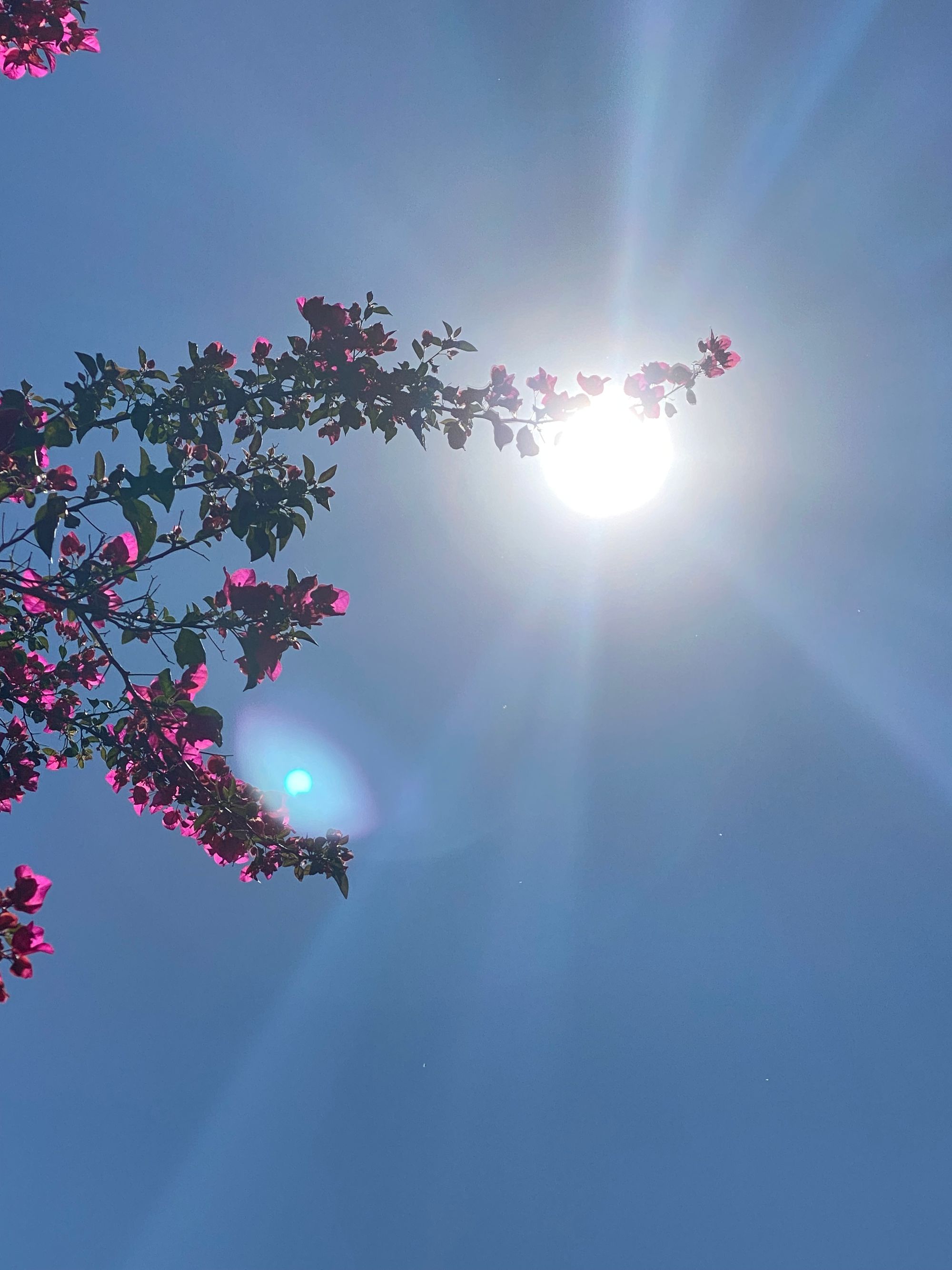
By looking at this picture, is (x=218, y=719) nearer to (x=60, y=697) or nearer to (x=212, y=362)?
(x=60, y=697)

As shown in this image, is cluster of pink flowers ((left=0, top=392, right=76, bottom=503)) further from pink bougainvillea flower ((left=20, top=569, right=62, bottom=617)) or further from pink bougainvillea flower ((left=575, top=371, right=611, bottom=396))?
pink bougainvillea flower ((left=575, top=371, right=611, bottom=396))

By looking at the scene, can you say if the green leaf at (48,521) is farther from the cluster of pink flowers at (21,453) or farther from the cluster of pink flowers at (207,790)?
the cluster of pink flowers at (207,790)

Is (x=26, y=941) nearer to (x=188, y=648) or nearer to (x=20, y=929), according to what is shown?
(x=20, y=929)

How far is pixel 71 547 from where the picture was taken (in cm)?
329

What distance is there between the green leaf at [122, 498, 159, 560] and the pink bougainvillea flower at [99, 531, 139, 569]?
0.55 ft

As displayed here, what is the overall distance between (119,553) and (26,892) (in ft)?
4.44

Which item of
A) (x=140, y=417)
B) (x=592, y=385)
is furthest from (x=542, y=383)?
(x=140, y=417)

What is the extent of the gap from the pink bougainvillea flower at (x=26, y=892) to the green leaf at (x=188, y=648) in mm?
887

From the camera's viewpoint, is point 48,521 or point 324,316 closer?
point 48,521

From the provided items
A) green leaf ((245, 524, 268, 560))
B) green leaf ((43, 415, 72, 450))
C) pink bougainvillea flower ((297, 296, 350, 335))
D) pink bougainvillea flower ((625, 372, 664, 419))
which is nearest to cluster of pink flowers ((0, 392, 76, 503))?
green leaf ((43, 415, 72, 450))

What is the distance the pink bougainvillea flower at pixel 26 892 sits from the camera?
6.94ft

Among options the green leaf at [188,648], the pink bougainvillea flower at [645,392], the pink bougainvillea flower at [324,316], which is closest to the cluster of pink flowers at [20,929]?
the green leaf at [188,648]

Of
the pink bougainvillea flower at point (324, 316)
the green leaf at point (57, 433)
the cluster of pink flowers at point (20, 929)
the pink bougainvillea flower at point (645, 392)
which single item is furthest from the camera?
the pink bougainvillea flower at point (645, 392)

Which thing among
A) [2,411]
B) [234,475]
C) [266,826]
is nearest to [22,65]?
[2,411]
